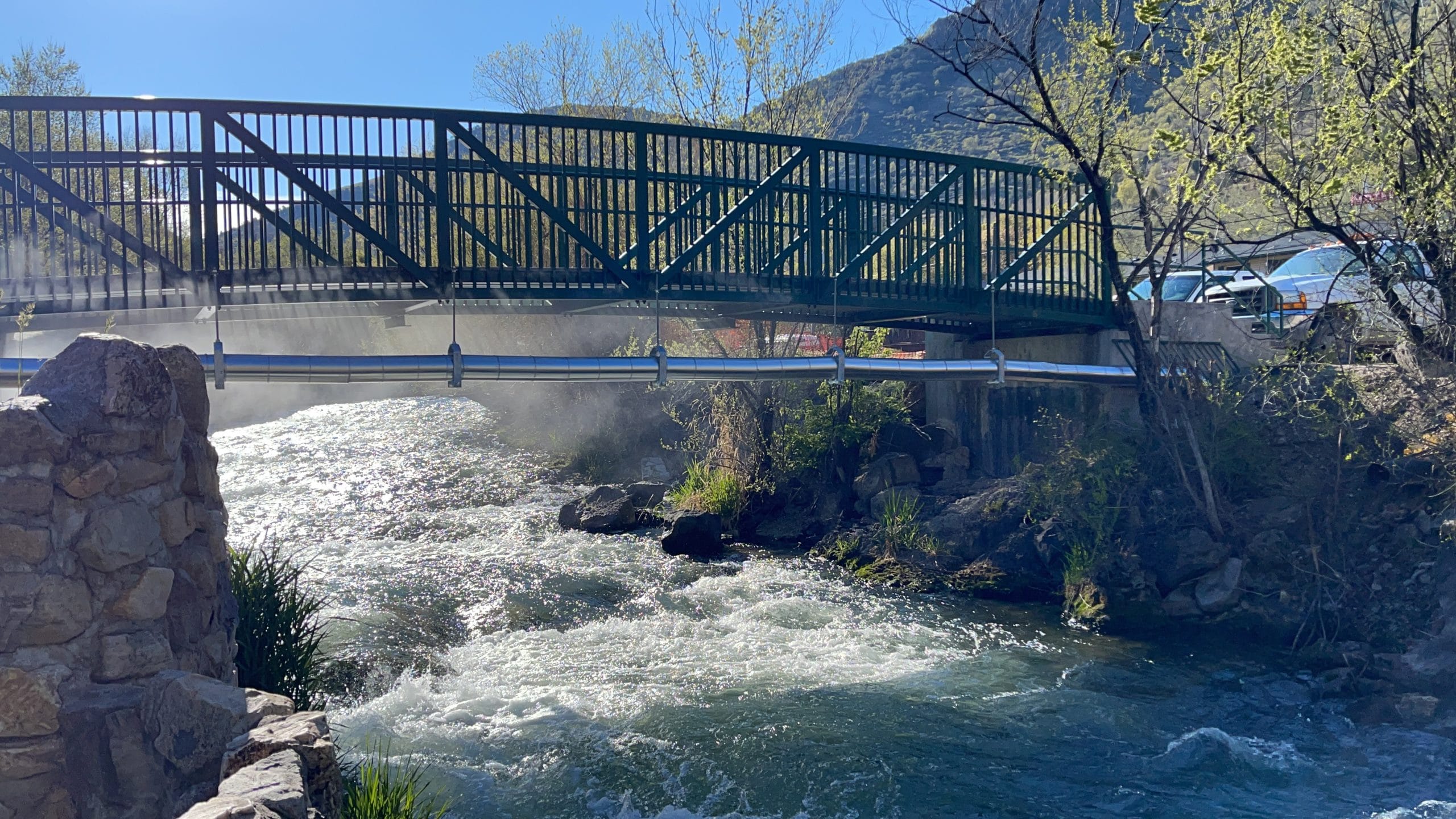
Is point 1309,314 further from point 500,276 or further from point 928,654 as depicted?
point 500,276

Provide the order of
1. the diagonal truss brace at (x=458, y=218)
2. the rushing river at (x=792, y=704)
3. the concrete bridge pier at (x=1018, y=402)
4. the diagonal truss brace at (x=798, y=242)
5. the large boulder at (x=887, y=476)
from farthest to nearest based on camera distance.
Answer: the large boulder at (x=887, y=476) < the concrete bridge pier at (x=1018, y=402) < the diagonal truss brace at (x=798, y=242) < the diagonal truss brace at (x=458, y=218) < the rushing river at (x=792, y=704)

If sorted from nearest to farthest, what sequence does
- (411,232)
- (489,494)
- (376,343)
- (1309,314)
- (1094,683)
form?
1. (1094,683)
2. (411,232)
3. (1309,314)
4. (489,494)
5. (376,343)

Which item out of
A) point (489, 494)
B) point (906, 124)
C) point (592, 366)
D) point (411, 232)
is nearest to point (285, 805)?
point (592, 366)

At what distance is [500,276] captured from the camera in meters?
11.9

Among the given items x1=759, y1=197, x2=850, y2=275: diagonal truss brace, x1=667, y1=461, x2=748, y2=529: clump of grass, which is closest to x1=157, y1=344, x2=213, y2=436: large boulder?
x1=759, y1=197, x2=850, y2=275: diagonal truss brace

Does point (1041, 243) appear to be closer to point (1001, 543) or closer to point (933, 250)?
point (933, 250)

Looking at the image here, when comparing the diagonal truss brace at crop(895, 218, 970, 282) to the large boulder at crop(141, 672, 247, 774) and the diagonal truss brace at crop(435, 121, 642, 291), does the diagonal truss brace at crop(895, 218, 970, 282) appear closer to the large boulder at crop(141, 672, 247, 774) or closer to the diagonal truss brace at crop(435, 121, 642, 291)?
the diagonal truss brace at crop(435, 121, 642, 291)

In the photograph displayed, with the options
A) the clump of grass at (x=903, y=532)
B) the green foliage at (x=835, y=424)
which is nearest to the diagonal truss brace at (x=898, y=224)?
the green foliage at (x=835, y=424)

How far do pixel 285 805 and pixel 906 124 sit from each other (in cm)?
7942

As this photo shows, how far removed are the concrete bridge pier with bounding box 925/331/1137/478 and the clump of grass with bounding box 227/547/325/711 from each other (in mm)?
10355

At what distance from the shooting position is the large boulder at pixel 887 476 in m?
17.1

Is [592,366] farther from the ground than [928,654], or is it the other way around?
[592,366]

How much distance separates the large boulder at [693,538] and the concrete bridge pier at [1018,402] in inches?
158

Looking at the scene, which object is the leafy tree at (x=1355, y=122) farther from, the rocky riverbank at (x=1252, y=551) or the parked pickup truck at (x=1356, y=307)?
the rocky riverbank at (x=1252, y=551)
